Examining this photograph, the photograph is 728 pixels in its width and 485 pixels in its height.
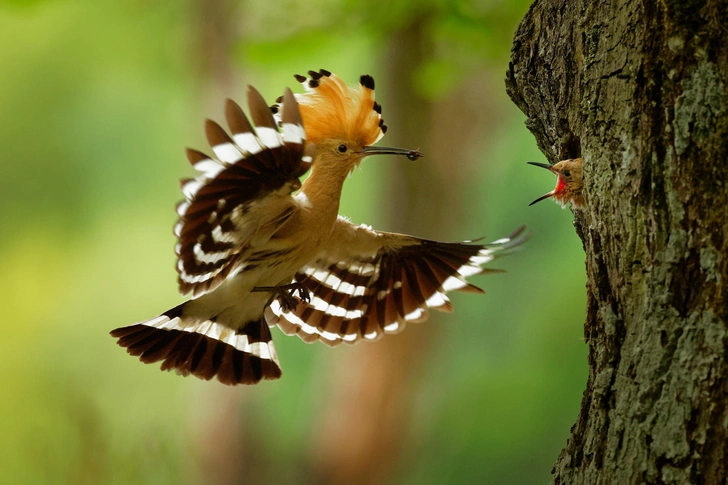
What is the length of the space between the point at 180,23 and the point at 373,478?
2.24 metres

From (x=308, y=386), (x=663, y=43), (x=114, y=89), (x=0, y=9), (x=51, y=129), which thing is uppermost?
(x=0, y=9)

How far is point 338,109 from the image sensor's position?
152 centimetres

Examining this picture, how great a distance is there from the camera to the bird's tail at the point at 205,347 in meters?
1.65

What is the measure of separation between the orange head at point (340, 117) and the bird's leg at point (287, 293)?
0.29m

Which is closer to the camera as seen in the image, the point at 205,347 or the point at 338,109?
the point at 338,109

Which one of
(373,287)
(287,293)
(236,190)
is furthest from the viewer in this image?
(373,287)

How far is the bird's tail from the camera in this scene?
1.65 m

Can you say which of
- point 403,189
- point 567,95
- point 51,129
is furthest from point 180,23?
point 567,95

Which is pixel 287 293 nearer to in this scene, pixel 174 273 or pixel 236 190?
pixel 236 190

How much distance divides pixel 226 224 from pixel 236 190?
0.28 feet

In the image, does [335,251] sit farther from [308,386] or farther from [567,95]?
[308,386]

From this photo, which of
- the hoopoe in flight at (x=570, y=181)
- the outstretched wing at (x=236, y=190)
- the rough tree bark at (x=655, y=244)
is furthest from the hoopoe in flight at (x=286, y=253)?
the rough tree bark at (x=655, y=244)

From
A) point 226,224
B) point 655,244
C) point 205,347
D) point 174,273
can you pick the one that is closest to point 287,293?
point 205,347

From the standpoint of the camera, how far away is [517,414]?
315 cm
